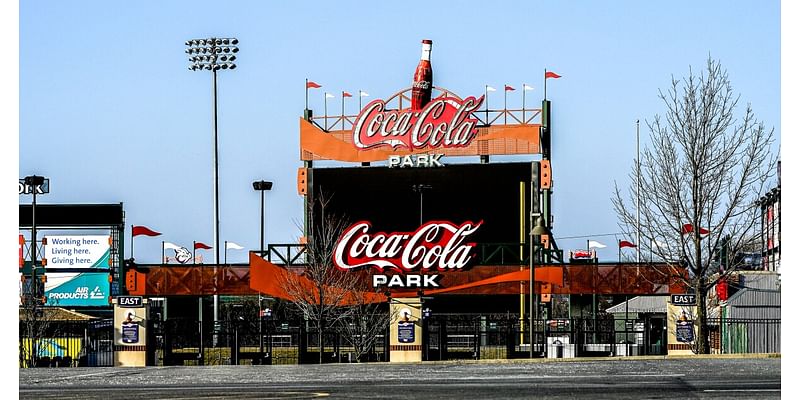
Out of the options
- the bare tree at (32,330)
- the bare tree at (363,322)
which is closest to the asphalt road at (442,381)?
the bare tree at (32,330)

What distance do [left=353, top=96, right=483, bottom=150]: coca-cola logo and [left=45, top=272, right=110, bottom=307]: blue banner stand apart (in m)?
17.2

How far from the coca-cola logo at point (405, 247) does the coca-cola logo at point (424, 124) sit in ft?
60.3

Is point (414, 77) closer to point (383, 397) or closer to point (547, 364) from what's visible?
point (547, 364)

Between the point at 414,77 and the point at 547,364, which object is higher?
the point at 414,77

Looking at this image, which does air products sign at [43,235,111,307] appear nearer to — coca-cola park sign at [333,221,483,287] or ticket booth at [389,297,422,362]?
coca-cola park sign at [333,221,483,287]

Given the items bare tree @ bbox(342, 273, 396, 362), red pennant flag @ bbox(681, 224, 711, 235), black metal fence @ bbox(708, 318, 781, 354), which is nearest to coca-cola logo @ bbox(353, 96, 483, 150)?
bare tree @ bbox(342, 273, 396, 362)

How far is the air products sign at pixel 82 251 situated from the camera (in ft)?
242

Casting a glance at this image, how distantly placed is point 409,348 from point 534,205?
104 ft

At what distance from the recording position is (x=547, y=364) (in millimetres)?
29953

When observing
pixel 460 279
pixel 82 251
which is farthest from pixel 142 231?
pixel 460 279

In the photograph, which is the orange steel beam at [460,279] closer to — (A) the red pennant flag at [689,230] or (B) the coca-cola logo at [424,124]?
(A) the red pennant flag at [689,230]
